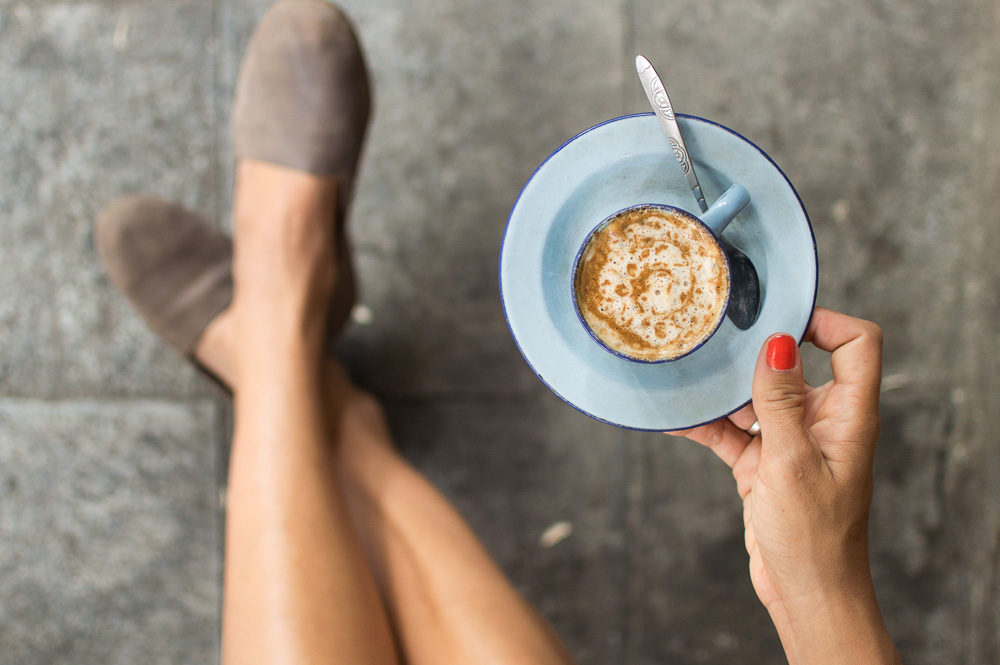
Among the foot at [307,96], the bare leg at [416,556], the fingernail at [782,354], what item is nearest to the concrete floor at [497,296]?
the foot at [307,96]

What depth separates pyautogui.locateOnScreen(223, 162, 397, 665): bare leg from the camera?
42.5 inches

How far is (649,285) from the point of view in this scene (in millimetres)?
953

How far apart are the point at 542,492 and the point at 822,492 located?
2.79 feet

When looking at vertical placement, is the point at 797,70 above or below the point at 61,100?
above

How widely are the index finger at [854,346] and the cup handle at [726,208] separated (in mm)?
206

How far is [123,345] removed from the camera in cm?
165

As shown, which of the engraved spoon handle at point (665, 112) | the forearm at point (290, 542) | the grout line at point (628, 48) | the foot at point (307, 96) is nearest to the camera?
the engraved spoon handle at point (665, 112)

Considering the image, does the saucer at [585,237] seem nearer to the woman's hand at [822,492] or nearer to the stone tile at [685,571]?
the woman's hand at [822,492]

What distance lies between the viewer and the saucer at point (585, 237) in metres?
0.91

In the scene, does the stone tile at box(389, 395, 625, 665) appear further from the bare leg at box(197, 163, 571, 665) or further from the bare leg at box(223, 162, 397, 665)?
the bare leg at box(223, 162, 397, 665)

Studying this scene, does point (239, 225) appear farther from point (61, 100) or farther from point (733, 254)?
point (733, 254)

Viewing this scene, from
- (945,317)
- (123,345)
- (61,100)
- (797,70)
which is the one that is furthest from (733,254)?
(61,100)

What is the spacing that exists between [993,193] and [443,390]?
1.46 metres

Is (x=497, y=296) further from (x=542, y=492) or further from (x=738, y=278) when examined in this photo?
(x=738, y=278)
